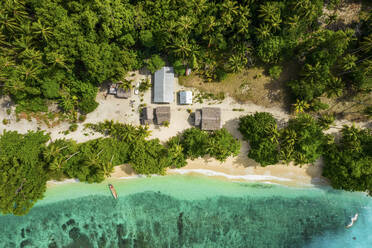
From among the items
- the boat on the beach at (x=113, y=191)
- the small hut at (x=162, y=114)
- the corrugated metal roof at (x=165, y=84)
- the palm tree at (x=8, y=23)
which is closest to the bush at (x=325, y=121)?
the corrugated metal roof at (x=165, y=84)

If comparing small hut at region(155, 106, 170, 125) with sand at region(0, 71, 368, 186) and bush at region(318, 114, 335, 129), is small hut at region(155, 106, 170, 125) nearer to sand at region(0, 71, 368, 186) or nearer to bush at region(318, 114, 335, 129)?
sand at region(0, 71, 368, 186)

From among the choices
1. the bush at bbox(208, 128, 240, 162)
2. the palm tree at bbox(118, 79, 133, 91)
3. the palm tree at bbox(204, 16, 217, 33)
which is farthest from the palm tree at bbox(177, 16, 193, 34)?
the bush at bbox(208, 128, 240, 162)

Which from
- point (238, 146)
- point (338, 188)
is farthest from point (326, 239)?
point (238, 146)

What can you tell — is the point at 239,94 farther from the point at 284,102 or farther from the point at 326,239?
the point at 326,239

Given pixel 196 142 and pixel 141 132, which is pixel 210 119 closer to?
pixel 196 142

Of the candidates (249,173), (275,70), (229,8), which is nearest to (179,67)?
(229,8)

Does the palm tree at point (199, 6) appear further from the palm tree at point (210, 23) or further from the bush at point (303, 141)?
the bush at point (303, 141)
